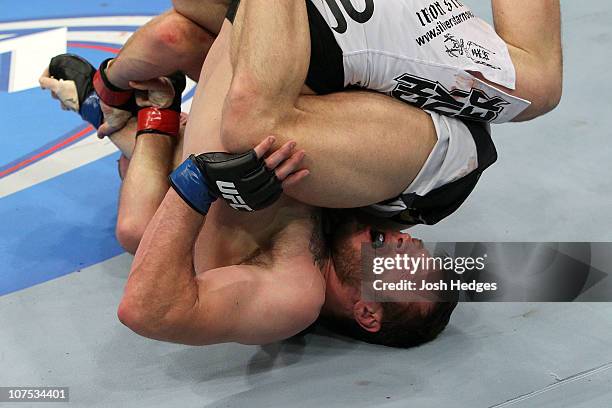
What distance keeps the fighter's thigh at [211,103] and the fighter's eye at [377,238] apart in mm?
437

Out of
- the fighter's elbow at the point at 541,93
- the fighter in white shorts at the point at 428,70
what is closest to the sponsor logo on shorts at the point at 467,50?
the fighter in white shorts at the point at 428,70

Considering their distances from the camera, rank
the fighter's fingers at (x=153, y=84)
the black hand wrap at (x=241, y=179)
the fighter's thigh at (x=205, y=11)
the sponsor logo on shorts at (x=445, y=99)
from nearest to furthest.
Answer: the black hand wrap at (x=241, y=179), the sponsor logo on shorts at (x=445, y=99), the fighter's thigh at (x=205, y=11), the fighter's fingers at (x=153, y=84)

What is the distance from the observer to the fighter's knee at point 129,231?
7.99ft

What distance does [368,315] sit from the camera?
2.21 meters

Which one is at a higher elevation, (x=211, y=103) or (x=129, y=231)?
(x=211, y=103)

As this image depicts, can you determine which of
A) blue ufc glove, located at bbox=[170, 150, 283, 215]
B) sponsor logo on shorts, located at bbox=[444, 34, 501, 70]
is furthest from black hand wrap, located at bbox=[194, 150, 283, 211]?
sponsor logo on shorts, located at bbox=[444, 34, 501, 70]

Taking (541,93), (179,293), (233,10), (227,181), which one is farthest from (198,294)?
(541,93)

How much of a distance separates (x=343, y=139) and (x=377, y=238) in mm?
311

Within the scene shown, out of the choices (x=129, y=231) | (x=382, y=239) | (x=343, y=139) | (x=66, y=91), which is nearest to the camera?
(x=343, y=139)

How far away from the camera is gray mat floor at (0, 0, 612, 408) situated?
2049mm

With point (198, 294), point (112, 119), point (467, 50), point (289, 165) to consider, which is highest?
point (467, 50)

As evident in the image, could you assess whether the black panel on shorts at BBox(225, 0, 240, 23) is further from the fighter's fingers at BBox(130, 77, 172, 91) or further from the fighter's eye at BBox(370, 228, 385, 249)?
the fighter's eye at BBox(370, 228, 385, 249)

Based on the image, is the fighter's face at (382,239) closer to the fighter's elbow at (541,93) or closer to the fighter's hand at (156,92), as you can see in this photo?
the fighter's elbow at (541,93)

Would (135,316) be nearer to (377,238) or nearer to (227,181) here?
(227,181)
